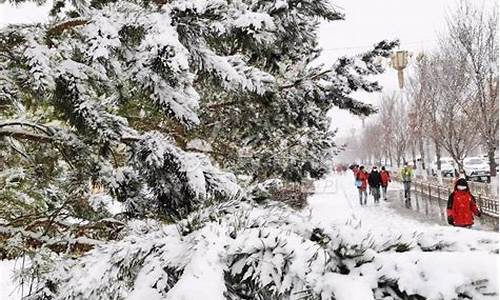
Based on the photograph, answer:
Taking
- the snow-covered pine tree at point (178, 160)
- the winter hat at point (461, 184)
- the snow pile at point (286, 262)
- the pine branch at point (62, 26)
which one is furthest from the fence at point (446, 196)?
the snow pile at point (286, 262)

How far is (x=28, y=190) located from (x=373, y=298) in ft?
15.2

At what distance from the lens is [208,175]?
117 inches

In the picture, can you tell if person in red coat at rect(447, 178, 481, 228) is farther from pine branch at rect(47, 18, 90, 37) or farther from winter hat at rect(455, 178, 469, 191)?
pine branch at rect(47, 18, 90, 37)

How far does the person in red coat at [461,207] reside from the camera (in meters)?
9.61

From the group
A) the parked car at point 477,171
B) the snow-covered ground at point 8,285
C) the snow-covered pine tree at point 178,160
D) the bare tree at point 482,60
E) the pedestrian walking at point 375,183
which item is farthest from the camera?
the parked car at point 477,171

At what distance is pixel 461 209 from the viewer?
31.7 ft

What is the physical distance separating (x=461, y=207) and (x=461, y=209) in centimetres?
4

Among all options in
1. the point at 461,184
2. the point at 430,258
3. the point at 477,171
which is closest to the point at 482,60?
the point at 461,184

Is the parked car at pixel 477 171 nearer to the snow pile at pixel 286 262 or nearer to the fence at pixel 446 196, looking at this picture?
the fence at pixel 446 196

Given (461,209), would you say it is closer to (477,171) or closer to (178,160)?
(178,160)

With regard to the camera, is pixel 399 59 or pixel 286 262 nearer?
pixel 286 262

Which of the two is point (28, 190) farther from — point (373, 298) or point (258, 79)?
point (373, 298)

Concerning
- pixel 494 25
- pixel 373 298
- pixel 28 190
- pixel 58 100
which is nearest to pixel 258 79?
pixel 58 100

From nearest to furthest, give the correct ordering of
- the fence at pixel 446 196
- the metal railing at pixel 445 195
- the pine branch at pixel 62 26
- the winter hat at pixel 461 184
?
1. the pine branch at pixel 62 26
2. the winter hat at pixel 461 184
3. the fence at pixel 446 196
4. the metal railing at pixel 445 195
